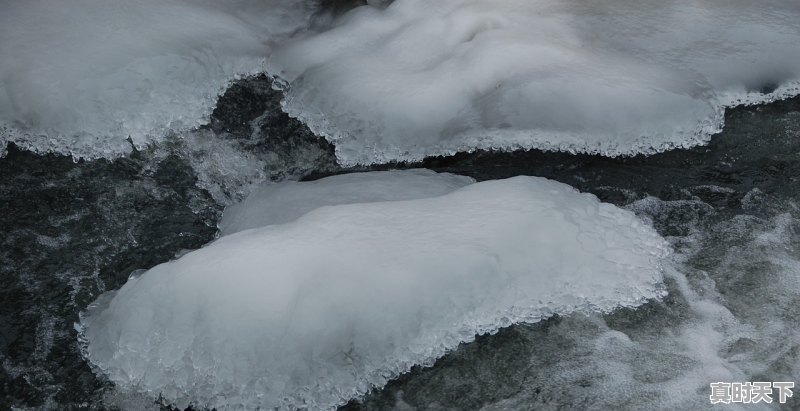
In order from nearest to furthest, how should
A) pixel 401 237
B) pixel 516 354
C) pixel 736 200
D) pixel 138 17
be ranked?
pixel 516 354 < pixel 401 237 < pixel 736 200 < pixel 138 17

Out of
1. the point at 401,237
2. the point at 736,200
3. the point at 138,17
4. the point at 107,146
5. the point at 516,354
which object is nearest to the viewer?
the point at 516,354

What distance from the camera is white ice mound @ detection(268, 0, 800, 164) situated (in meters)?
3.47

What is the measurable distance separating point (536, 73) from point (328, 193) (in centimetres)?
107

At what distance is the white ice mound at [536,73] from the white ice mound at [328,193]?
0.14 m

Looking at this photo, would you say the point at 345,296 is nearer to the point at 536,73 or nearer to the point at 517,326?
the point at 517,326

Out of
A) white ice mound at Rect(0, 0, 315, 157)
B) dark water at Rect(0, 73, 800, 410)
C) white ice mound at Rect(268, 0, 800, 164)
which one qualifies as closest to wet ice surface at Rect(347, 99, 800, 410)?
dark water at Rect(0, 73, 800, 410)

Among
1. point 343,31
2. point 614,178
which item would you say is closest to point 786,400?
point 614,178

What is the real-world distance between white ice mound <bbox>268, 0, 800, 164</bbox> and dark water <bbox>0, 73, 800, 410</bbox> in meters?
0.11

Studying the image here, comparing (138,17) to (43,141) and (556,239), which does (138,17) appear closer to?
(43,141)

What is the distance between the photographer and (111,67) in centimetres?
362

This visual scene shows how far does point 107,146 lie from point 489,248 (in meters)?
1.74

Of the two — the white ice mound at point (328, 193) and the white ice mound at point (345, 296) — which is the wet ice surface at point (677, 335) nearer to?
the white ice mound at point (345, 296)

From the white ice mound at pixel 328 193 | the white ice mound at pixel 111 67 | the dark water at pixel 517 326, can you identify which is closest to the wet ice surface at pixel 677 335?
the dark water at pixel 517 326

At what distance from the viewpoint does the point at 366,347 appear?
2559 mm
